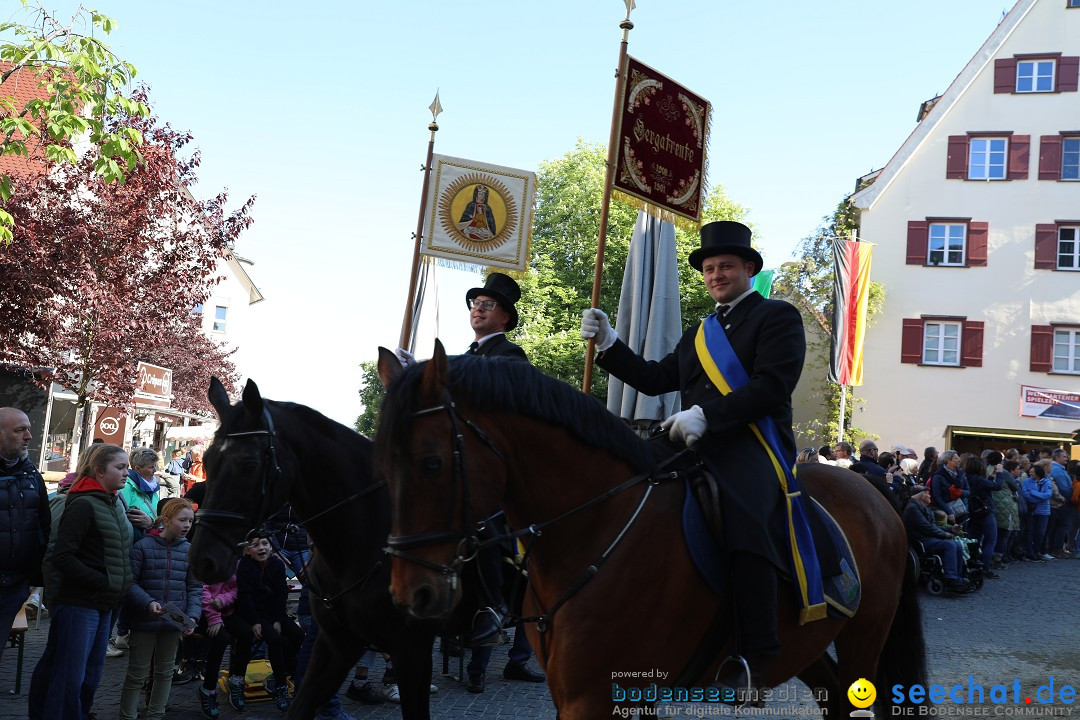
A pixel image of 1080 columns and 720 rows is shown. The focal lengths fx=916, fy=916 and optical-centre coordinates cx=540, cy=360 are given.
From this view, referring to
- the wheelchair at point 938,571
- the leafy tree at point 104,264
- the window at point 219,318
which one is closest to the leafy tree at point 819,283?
the wheelchair at point 938,571

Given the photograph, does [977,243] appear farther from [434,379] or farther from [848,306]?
[434,379]

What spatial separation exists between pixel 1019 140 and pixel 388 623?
3036 centimetres

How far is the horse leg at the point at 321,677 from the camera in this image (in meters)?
4.76

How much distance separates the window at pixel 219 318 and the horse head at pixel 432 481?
1945 inches

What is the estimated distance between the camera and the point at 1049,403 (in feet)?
Answer: 92.3

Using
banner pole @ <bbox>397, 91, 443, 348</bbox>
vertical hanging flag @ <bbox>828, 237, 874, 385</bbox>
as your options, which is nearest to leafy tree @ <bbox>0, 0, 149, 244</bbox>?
banner pole @ <bbox>397, 91, 443, 348</bbox>

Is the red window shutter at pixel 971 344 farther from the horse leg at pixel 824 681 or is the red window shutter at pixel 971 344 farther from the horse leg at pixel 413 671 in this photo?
the horse leg at pixel 413 671

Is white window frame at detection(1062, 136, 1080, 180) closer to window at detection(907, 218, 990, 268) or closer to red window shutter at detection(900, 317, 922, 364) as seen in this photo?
window at detection(907, 218, 990, 268)

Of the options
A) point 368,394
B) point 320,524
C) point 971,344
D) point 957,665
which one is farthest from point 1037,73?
point 368,394

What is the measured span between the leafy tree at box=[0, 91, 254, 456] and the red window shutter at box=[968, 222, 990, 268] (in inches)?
912

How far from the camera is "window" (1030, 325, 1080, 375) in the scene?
28.5m

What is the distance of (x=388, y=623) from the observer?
15.9 ft

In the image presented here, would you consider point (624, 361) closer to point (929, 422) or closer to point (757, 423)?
point (757, 423)

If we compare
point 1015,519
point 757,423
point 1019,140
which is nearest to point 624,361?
point 757,423
